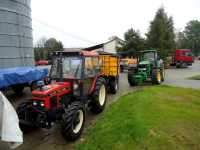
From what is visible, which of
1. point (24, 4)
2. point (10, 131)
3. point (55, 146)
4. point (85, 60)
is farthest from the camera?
point (24, 4)

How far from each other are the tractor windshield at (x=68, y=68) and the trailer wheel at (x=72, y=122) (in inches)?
39.8

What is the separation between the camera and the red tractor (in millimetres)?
4551

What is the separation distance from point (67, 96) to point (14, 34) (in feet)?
22.7

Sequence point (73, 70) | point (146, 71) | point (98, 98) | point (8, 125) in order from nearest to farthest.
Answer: point (8, 125), point (73, 70), point (98, 98), point (146, 71)

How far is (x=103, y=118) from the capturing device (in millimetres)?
5820

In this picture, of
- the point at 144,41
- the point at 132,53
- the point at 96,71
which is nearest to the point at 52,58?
the point at 96,71

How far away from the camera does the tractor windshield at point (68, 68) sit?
5.45 metres

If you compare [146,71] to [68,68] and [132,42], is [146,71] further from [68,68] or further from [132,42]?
[132,42]

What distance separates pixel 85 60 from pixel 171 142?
2.97 metres

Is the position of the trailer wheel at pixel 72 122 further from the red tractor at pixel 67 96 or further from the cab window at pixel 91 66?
the cab window at pixel 91 66

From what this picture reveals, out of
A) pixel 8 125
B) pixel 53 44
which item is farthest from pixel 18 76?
pixel 53 44

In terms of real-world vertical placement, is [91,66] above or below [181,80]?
above

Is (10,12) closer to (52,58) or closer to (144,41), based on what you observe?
(52,58)

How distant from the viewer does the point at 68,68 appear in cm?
556
